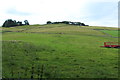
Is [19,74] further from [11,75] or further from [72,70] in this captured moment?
[72,70]

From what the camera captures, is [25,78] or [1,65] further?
[1,65]

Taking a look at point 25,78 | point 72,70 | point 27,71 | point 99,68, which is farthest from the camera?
point 99,68

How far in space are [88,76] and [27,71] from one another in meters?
6.04

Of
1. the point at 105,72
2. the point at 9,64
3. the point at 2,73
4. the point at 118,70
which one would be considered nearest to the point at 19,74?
the point at 2,73

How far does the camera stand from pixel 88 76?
14.4 meters

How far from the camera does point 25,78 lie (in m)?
12.8

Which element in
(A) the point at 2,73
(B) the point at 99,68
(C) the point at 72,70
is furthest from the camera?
(B) the point at 99,68

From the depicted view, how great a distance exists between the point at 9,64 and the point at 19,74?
3.64 meters

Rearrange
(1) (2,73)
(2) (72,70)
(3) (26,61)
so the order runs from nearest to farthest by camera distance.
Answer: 1. (1) (2,73)
2. (2) (72,70)
3. (3) (26,61)

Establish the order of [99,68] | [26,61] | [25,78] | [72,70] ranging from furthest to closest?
[26,61] < [99,68] < [72,70] < [25,78]

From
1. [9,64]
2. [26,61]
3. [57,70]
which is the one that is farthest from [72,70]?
[9,64]

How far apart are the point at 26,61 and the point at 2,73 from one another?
465 centimetres

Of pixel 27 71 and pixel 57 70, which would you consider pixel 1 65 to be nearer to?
pixel 27 71

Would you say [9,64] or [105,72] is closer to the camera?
[105,72]
